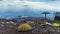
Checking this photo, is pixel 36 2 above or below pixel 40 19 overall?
above

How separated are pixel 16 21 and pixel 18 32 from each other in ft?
8.28

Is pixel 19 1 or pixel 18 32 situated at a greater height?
pixel 19 1

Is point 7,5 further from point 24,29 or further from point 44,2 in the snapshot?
point 24,29

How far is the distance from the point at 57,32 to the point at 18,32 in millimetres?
1696

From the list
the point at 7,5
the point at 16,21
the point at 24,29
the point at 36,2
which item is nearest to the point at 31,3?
the point at 36,2

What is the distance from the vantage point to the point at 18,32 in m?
8.09

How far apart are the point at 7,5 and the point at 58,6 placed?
3.44m

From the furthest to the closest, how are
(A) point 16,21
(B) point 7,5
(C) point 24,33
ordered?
1. (B) point 7,5
2. (A) point 16,21
3. (C) point 24,33

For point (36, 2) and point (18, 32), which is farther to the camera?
→ point (36, 2)

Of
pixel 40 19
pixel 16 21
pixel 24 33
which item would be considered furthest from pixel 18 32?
pixel 40 19

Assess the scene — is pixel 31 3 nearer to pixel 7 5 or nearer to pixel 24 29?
pixel 7 5

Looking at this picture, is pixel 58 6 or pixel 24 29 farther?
pixel 58 6

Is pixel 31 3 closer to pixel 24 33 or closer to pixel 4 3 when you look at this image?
pixel 4 3

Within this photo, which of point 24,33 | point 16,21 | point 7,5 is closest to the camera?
point 24,33
